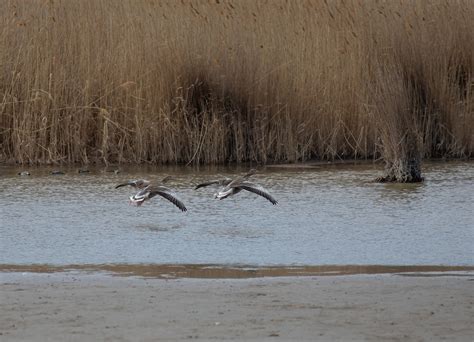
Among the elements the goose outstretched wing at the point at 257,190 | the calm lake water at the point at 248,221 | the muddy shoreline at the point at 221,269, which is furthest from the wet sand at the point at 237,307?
the goose outstretched wing at the point at 257,190

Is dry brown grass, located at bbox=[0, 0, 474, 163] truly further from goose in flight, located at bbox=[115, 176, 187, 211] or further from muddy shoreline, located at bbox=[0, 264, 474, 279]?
muddy shoreline, located at bbox=[0, 264, 474, 279]

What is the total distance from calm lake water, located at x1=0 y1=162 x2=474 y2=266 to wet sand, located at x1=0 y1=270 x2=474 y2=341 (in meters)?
0.63

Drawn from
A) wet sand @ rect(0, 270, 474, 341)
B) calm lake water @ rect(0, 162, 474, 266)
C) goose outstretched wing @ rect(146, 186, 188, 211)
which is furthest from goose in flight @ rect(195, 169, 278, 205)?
wet sand @ rect(0, 270, 474, 341)

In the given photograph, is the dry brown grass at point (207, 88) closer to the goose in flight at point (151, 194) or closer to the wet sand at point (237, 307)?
the goose in flight at point (151, 194)

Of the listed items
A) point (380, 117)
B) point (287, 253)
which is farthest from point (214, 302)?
point (380, 117)

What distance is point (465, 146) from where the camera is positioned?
10719 millimetres

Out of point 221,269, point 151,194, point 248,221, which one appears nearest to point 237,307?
point 221,269

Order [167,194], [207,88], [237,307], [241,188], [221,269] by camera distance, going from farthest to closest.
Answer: [207,88] < [241,188] < [167,194] < [221,269] < [237,307]

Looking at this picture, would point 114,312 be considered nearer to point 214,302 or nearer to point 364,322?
point 214,302

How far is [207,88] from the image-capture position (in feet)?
35.3

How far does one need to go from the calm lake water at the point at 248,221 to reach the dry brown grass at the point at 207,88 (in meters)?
0.70

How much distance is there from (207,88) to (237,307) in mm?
6032

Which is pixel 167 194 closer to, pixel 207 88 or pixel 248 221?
pixel 248 221

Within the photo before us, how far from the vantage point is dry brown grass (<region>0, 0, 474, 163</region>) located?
413 inches
